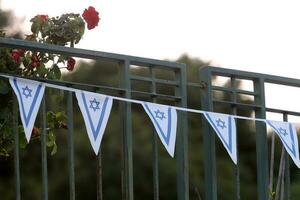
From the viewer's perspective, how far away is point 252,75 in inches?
207

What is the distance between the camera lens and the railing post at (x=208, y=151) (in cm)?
490

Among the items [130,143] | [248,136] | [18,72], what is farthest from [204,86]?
[248,136]

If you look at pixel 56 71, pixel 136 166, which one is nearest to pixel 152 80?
pixel 56 71

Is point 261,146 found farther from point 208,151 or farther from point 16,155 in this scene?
point 16,155

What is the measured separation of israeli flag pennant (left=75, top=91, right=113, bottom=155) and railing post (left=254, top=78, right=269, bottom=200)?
1.29m

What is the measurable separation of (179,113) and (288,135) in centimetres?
83

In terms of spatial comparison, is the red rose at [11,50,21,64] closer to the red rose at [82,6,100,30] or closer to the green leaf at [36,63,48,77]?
the green leaf at [36,63,48,77]

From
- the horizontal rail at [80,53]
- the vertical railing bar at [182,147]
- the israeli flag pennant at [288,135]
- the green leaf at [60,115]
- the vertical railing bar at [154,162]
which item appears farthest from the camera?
the israeli flag pennant at [288,135]

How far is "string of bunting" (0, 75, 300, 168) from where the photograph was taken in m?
4.08

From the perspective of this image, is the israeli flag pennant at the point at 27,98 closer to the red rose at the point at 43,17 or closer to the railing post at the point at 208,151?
the red rose at the point at 43,17

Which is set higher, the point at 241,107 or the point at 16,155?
the point at 241,107

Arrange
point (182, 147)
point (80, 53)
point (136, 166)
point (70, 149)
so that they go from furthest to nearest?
1. point (136, 166)
2. point (182, 147)
3. point (80, 53)
4. point (70, 149)

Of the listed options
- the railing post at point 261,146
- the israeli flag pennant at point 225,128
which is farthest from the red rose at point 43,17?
the railing post at point 261,146

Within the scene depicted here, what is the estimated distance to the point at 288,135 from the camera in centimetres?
524
